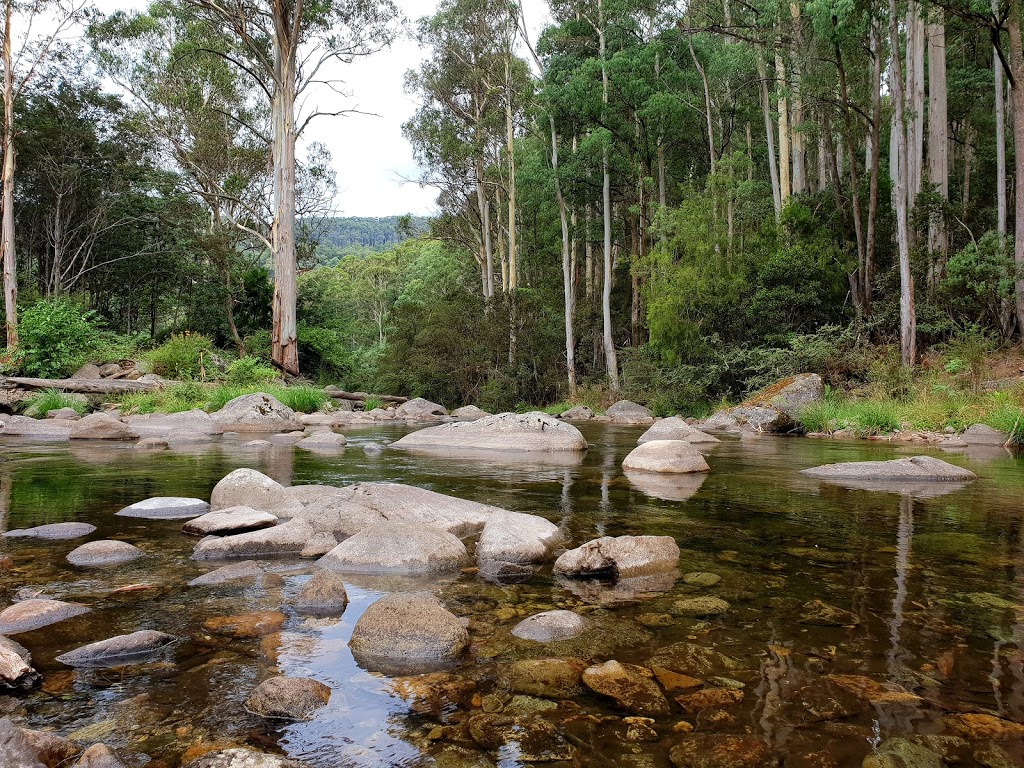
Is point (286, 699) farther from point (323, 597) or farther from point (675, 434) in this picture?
point (675, 434)

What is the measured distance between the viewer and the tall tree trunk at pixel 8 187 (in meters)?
18.8

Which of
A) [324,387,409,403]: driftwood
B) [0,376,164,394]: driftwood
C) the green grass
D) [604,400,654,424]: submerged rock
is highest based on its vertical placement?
[0,376,164,394]: driftwood

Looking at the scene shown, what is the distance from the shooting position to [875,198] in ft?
56.0

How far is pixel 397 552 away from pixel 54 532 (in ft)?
8.13

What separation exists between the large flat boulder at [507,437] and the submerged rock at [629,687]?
25.5 feet

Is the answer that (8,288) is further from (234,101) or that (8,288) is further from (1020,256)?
(1020,256)

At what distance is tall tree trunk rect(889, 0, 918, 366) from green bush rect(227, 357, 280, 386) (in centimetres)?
1598

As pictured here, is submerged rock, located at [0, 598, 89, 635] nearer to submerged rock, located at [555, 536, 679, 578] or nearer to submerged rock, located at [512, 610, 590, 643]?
submerged rock, located at [512, 610, 590, 643]

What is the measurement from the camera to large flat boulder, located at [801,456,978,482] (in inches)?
283

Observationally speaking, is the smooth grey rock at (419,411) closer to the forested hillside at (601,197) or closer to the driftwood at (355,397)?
the driftwood at (355,397)

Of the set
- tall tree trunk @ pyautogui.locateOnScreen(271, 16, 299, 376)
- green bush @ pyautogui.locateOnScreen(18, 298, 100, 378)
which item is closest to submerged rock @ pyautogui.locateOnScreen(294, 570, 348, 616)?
green bush @ pyautogui.locateOnScreen(18, 298, 100, 378)

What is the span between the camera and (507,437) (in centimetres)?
1052

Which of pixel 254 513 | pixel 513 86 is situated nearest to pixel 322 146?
pixel 513 86

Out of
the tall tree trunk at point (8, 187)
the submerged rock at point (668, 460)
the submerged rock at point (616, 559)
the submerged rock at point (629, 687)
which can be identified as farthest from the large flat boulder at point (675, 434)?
the tall tree trunk at point (8, 187)
